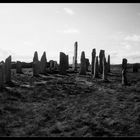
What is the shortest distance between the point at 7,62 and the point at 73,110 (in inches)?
390

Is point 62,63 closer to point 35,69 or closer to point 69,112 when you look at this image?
point 35,69

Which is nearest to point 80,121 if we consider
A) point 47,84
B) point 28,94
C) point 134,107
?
point 134,107

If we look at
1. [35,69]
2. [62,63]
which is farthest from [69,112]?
Result: [62,63]

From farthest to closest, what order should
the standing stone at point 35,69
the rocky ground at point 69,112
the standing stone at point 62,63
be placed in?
the standing stone at point 62,63 → the standing stone at point 35,69 → the rocky ground at point 69,112

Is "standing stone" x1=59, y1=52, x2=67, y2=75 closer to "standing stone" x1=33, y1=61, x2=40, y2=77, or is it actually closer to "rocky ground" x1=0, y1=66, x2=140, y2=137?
"standing stone" x1=33, y1=61, x2=40, y2=77

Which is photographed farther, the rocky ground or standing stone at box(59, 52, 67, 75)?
standing stone at box(59, 52, 67, 75)

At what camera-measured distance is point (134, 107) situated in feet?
31.6

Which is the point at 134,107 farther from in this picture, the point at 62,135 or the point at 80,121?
the point at 62,135

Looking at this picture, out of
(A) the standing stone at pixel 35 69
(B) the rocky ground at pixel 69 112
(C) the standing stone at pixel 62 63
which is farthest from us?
(C) the standing stone at pixel 62 63

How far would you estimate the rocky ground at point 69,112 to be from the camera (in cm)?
750

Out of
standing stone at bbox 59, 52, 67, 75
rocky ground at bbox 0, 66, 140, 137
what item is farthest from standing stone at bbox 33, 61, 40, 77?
rocky ground at bbox 0, 66, 140, 137

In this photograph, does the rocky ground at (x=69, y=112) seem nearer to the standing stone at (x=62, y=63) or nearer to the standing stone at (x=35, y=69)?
the standing stone at (x=35, y=69)

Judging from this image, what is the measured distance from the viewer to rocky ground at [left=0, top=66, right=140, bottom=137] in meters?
7.50

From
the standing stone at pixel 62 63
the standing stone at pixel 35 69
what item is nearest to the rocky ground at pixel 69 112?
the standing stone at pixel 35 69
